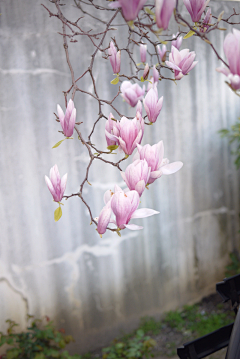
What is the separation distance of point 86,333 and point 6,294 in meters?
0.67

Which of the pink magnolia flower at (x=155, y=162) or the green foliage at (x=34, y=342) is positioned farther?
the green foliage at (x=34, y=342)

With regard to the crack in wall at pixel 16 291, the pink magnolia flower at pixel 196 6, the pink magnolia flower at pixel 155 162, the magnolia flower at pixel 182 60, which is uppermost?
the pink magnolia flower at pixel 196 6

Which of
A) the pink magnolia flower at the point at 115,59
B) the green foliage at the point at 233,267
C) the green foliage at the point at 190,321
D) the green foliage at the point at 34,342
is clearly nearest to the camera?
the pink magnolia flower at the point at 115,59

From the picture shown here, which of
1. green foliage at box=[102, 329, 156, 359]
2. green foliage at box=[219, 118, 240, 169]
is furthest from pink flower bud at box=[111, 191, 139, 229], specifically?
green foliage at box=[219, 118, 240, 169]

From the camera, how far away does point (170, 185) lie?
2.20 metres

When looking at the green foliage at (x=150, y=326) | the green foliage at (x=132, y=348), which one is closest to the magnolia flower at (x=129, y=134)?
the green foliage at (x=132, y=348)

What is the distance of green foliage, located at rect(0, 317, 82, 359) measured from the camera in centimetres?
166

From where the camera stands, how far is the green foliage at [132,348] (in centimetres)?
188

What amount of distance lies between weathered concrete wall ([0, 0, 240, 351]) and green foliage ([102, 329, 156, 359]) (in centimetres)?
13

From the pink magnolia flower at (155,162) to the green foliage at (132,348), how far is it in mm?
1732

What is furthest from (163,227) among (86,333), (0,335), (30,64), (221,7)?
(221,7)

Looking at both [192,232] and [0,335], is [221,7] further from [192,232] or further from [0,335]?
[0,335]

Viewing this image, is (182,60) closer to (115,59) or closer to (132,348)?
(115,59)

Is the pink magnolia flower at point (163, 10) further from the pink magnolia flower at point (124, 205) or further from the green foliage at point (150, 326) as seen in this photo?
the green foliage at point (150, 326)
